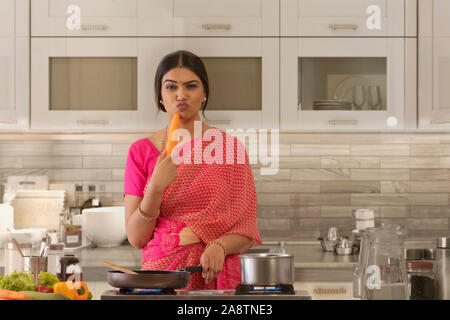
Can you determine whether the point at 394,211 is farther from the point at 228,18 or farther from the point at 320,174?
the point at 228,18

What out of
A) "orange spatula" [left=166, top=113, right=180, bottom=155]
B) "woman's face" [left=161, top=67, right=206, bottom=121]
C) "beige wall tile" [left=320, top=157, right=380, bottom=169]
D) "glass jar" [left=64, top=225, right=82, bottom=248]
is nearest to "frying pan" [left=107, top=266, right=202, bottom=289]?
"orange spatula" [left=166, top=113, right=180, bottom=155]

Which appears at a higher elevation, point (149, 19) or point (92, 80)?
point (149, 19)

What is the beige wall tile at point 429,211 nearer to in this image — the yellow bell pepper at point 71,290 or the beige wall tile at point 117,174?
the beige wall tile at point 117,174

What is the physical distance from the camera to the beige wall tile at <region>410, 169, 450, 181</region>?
2.92 metres

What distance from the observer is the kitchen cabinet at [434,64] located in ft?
8.87

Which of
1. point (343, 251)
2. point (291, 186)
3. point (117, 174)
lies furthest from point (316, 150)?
point (117, 174)

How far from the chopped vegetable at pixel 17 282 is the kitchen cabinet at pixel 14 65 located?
165 centimetres

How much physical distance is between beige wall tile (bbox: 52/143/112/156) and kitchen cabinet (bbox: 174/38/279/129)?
1.79 ft

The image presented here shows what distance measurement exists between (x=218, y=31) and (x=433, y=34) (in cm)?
97

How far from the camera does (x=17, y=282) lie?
111 centimetres

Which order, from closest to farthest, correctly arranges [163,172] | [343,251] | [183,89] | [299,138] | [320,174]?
[163,172] < [183,89] < [343,251] < [299,138] < [320,174]

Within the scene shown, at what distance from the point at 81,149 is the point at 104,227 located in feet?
1.37

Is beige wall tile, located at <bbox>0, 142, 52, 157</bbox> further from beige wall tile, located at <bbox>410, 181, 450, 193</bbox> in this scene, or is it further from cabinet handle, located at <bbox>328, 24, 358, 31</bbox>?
beige wall tile, located at <bbox>410, 181, 450, 193</bbox>

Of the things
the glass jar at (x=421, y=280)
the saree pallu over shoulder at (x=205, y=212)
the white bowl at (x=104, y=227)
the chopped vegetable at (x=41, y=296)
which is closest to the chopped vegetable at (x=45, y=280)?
the chopped vegetable at (x=41, y=296)
